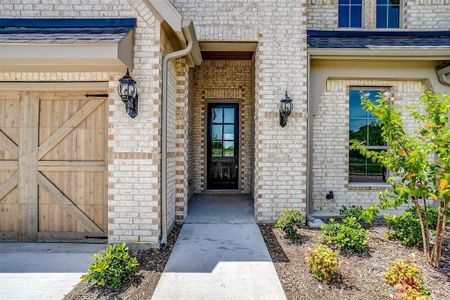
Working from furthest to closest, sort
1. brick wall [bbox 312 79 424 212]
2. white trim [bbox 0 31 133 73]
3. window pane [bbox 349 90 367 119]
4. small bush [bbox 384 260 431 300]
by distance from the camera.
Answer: window pane [bbox 349 90 367 119] → brick wall [bbox 312 79 424 212] → white trim [bbox 0 31 133 73] → small bush [bbox 384 260 431 300]

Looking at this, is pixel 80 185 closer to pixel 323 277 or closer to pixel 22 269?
pixel 22 269

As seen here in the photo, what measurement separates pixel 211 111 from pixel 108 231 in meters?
4.77

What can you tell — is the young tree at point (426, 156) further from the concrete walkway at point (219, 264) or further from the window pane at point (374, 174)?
the window pane at point (374, 174)

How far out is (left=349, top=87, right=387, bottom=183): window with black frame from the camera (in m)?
6.04

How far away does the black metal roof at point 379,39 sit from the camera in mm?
5420

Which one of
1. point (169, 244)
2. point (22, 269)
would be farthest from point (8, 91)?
point (169, 244)

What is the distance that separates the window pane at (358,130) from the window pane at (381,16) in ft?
8.37

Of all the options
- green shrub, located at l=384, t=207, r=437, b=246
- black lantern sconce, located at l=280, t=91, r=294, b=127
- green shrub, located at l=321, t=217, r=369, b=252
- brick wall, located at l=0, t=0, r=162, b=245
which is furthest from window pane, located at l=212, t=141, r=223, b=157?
green shrub, located at l=384, t=207, r=437, b=246

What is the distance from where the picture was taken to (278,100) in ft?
17.4

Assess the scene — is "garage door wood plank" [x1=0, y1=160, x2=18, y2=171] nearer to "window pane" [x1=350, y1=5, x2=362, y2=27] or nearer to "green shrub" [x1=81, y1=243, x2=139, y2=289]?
"green shrub" [x1=81, y1=243, x2=139, y2=289]

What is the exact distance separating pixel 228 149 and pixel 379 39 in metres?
4.54

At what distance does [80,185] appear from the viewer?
4.23m

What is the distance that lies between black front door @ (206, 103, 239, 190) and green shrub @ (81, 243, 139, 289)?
16.0 feet

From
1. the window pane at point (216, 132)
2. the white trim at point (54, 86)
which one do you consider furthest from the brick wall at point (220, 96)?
the white trim at point (54, 86)
